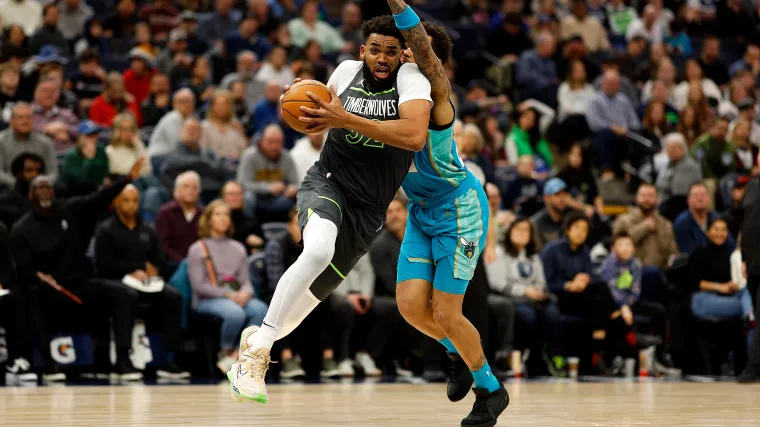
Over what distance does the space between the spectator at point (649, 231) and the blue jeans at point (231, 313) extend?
4.05 metres

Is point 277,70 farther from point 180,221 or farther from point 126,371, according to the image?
point 126,371

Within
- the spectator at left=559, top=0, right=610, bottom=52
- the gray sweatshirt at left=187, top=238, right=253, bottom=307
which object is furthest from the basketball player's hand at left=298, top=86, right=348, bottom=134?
the spectator at left=559, top=0, right=610, bottom=52

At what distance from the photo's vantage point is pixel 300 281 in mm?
5461

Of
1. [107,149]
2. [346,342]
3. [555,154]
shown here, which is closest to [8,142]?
[107,149]

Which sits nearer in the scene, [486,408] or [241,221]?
[486,408]

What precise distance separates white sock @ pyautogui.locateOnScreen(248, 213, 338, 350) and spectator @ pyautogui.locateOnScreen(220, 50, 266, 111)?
898 centimetres

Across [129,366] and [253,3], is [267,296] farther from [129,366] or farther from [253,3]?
[253,3]

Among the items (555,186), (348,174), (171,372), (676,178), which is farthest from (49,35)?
(348,174)

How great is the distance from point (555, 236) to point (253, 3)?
6.18 metres

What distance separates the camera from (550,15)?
1864 cm

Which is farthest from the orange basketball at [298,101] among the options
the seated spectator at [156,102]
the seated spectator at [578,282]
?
the seated spectator at [156,102]

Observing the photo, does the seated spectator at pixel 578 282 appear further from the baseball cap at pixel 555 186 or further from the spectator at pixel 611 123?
the spectator at pixel 611 123

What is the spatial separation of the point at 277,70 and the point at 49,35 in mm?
2905

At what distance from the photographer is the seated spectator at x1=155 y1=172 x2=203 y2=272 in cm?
1079
